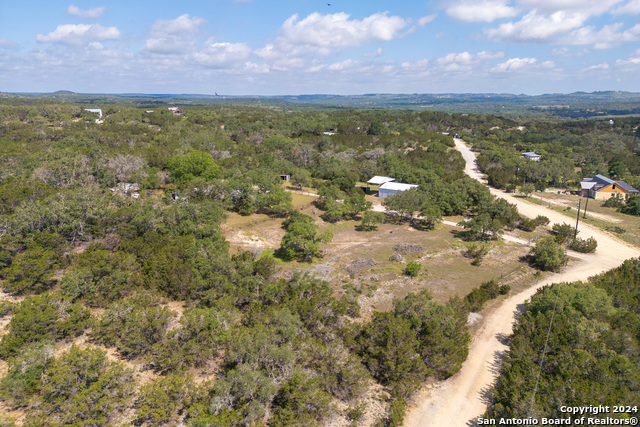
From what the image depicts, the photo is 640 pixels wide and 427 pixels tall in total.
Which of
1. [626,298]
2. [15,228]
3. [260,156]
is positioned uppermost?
[260,156]

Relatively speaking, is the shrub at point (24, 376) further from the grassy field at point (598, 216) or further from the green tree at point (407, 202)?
the grassy field at point (598, 216)

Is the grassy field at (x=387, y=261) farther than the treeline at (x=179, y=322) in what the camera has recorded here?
Yes

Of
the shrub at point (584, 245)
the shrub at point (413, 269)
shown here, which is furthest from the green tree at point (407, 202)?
the shrub at point (584, 245)

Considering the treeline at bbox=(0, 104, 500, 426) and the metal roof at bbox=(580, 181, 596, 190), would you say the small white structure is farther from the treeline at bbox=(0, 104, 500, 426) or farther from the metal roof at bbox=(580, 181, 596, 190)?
the metal roof at bbox=(580, 181, 596, 190)

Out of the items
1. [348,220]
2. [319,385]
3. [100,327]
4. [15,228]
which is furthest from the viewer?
[348,220]

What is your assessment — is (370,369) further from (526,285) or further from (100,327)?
(526,285)

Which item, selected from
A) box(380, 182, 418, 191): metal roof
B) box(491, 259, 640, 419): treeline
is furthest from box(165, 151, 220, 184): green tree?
box(491, 259, 640, 419): treeline

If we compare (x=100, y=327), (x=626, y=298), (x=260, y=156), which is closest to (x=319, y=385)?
(x=100, y=327)

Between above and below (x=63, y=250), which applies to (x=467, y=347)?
below
